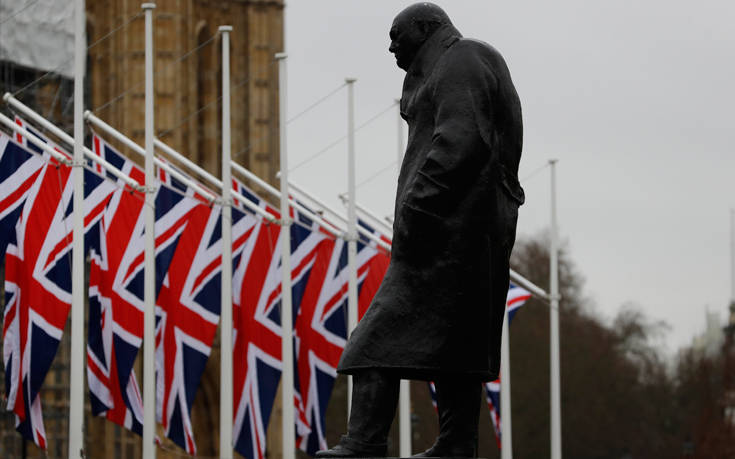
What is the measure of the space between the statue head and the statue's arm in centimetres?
30

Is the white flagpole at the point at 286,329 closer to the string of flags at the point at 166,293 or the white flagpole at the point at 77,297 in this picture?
the string of flags at the point at 166,293

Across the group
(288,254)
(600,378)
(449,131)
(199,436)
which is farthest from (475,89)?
(600,378)

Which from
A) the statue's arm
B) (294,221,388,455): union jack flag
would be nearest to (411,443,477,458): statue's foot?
the statue's arm

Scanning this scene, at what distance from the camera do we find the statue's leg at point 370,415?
30.8ft

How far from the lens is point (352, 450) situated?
9375 mm

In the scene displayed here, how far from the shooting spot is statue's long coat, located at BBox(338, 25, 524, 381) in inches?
372

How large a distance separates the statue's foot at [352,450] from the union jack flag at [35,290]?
1619cm

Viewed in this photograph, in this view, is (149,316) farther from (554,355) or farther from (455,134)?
(455,134)

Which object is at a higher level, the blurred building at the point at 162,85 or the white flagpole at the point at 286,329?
the blurred building at the point at 162,85

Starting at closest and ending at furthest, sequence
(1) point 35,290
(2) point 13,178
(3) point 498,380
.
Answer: (2) point 13,178 → (1) point 35,290 → (3) point 498,380

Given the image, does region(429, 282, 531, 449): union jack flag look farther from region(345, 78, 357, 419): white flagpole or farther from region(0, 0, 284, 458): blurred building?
region(0, 0, 284, 458): blurred building

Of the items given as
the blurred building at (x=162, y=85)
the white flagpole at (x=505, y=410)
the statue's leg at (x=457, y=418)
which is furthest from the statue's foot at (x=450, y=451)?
the blurred building at (x=162, y=85)

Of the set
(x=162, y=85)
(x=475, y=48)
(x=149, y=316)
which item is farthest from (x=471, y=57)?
(x=162, y=85)

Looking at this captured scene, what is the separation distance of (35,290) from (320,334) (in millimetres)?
7283
